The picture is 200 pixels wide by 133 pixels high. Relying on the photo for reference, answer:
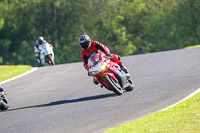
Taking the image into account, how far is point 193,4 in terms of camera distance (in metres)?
76.2

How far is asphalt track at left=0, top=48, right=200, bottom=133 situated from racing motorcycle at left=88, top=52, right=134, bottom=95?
0.84 ft

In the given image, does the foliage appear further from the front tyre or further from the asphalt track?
the front tyre

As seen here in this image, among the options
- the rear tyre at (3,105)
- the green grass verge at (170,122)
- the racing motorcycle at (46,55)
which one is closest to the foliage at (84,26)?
→ the racing motorcycle at (46,55)

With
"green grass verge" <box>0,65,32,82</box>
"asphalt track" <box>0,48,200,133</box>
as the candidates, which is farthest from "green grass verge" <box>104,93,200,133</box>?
"green grass verge" <box>0,65,32,82</box>

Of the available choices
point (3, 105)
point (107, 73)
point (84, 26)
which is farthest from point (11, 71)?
point (84, 26)

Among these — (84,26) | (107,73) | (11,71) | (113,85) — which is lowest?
(84,26)

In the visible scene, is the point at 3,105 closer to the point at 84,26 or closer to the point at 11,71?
the point at 11,71

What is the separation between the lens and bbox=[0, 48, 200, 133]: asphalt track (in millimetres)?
9774

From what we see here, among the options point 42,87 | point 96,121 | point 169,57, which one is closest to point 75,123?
point 96,121

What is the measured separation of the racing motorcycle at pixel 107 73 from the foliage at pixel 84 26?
2204 inches

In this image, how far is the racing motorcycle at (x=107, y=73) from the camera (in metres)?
12.2

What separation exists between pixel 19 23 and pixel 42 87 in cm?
5867

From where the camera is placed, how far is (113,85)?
→ 40.0ft

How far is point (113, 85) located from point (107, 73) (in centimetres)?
32
